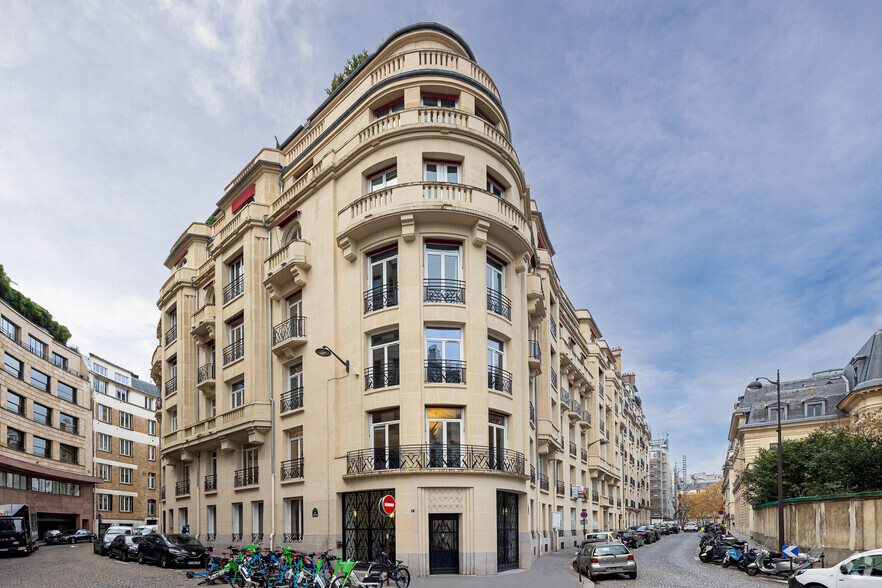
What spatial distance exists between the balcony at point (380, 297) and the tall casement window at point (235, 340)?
9509 millimetres

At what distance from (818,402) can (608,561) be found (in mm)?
48032

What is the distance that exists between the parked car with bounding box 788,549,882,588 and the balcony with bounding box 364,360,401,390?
12.9 meters

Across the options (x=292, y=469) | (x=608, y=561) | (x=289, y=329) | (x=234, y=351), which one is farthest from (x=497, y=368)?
(x=234, y=351)

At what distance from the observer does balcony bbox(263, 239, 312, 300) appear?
89.2 feet

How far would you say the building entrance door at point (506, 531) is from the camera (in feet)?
75.9

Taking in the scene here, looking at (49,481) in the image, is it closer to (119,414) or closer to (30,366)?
(30,366)

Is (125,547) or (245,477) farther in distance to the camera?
(125,547)

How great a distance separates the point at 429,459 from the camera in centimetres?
2172

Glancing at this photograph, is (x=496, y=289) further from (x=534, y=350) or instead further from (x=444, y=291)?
(x=534, y=350)

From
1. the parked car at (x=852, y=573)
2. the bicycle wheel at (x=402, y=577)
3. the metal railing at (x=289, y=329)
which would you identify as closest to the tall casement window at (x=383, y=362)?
the metal railing at (x=289, y=329)

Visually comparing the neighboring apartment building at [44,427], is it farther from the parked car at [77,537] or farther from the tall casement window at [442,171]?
the tall casement window at [442,171]

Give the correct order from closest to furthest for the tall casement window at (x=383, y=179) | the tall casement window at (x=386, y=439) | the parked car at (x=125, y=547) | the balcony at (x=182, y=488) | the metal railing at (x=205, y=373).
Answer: the tall casement window at (x=386, y=439)
the tall casement window at (x=383, y=179)
the parked car at (x=125, y=547)
the metal railing at (x=205, y=373)
the balcony at (x=182, y=488)

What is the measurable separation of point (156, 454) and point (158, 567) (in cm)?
5792

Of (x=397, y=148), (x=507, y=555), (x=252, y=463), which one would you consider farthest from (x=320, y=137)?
(x=507, y=555)
